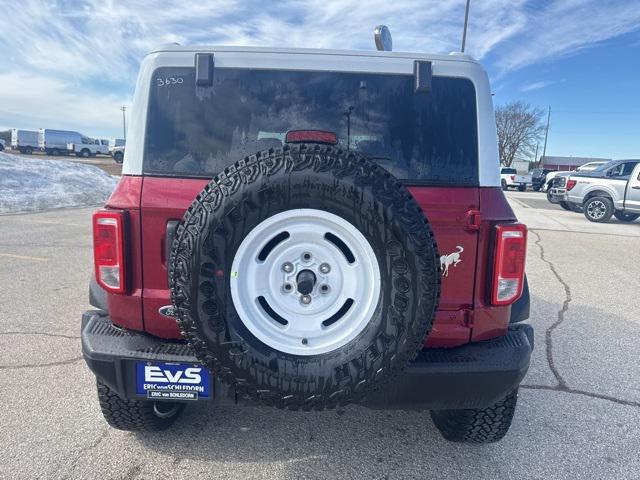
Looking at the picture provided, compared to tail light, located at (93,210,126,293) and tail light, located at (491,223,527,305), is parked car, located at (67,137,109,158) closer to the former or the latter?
tail light, located at (93,210,126,293)

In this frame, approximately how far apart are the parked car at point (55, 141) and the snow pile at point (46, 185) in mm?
31126

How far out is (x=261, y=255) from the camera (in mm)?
1872

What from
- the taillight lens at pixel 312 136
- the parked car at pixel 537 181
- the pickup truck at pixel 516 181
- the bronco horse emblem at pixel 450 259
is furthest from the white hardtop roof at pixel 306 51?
the parked car at pixel 537 181

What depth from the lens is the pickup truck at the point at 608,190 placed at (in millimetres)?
13688

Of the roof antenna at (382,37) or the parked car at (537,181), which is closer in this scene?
the roof antenna at (382,37)

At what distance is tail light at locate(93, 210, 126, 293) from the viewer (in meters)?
2.05

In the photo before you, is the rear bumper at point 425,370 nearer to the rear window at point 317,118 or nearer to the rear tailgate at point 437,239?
the rear tailgate at point 437,239

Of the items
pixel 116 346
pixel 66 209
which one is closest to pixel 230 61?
pixel 116 346

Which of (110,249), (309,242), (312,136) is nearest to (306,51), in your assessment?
(312,136)

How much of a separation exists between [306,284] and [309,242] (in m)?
0.18

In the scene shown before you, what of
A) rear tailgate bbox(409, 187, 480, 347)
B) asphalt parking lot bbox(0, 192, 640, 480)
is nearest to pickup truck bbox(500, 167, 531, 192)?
asphalt parking lot bbox(0, 192, 640, 480)

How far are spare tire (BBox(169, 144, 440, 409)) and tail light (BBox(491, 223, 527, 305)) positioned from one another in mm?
473

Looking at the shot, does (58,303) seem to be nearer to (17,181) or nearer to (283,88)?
(283,88)

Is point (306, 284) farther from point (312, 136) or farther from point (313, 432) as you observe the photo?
point (313, 432)
